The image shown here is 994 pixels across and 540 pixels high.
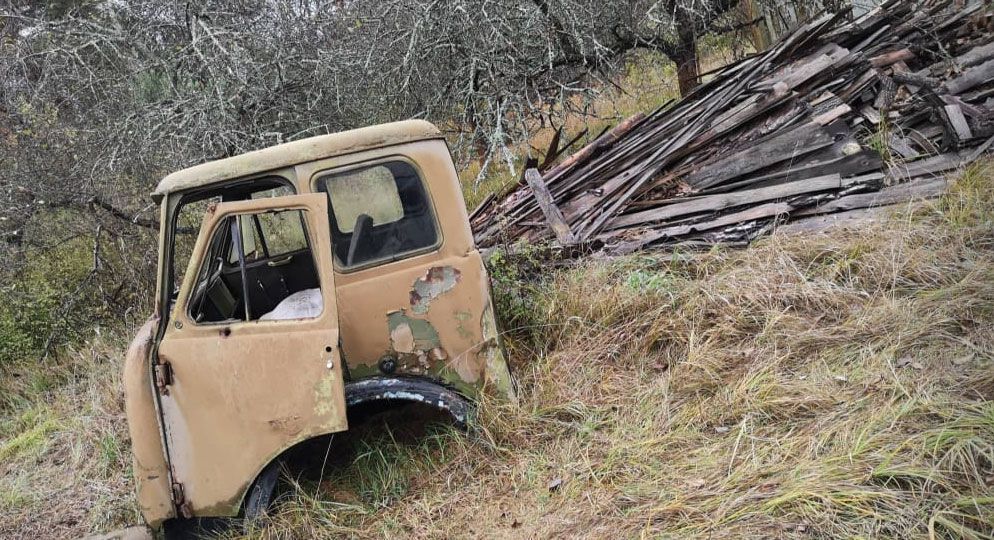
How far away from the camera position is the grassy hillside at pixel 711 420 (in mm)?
2643

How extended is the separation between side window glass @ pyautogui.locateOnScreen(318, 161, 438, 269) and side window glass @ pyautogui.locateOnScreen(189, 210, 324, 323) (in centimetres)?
42

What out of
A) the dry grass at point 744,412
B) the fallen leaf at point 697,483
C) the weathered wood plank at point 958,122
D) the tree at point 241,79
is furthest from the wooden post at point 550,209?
the weathered wood plank at point 958,122

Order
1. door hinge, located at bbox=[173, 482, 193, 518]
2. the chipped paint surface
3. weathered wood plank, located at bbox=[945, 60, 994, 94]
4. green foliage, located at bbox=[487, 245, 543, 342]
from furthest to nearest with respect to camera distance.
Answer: weathered wood plank, located at bbox=[945, 60, 994, 94] → green foliage, located at bbox=[487, 245, 543, 342] → the chipped paint surface → door hinge, located at bbox=[173, 482, 193, 518]

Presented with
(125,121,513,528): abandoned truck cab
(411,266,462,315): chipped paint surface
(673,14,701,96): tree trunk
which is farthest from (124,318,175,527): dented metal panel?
(673,14,701,96): tree trunk

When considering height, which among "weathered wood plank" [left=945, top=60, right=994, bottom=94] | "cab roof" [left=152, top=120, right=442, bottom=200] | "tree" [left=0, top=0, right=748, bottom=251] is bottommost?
"weathered wood plank" [left=945, top=60, right=994, bottom=94]

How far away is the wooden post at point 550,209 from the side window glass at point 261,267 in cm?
243

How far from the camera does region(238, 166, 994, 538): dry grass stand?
2.61 metres

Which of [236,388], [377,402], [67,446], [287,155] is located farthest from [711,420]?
[67,446]

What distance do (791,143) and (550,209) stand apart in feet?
7.39

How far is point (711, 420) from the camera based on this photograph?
340 centimetres

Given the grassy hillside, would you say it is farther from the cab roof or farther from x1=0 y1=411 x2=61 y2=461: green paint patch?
the cab roof

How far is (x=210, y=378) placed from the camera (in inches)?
119

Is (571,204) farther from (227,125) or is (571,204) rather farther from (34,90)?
(34,90)

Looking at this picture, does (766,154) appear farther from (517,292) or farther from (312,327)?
(312,327)
